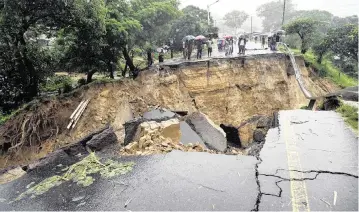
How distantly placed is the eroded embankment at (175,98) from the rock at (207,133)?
3277mm

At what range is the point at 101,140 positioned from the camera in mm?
7129

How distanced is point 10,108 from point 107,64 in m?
5.20

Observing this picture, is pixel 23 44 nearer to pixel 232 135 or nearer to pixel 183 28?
pixel 232 135

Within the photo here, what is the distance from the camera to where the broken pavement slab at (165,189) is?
4375 mm

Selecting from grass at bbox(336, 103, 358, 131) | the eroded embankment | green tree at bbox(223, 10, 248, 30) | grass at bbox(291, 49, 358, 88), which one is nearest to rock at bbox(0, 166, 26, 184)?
the eroded embankment

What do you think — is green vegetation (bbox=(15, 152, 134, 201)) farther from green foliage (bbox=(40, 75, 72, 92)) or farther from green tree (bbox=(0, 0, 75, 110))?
green foliage (bbox=(40, 75, 72, 92))

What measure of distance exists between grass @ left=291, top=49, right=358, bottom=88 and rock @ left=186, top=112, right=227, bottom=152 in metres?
18.8

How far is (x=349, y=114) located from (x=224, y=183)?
5188 millimetres

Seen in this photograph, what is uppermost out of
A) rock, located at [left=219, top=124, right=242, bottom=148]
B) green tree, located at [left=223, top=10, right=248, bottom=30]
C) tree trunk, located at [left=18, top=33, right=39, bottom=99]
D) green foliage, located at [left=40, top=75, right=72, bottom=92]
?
green tree, located at [left=223, top=10, right=248, bottom=30]

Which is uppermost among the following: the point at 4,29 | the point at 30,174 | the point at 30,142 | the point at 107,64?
the point at 4,29

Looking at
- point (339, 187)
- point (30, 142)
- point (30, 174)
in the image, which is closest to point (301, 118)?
point (339, 187)

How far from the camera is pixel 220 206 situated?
13.7 ft

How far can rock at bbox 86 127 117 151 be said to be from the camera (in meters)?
7.03

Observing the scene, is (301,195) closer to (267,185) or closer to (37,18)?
(267,185)
